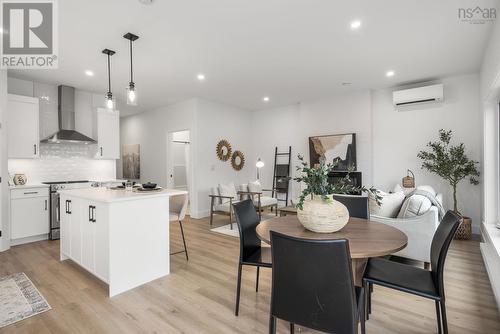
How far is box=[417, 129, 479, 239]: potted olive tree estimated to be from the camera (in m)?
4.13

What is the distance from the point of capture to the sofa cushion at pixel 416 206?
284cm

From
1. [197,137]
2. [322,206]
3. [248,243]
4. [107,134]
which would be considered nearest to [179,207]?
[248,243]

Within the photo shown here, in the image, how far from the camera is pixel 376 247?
1516 mm

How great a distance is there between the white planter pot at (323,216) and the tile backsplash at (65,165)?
498 cm

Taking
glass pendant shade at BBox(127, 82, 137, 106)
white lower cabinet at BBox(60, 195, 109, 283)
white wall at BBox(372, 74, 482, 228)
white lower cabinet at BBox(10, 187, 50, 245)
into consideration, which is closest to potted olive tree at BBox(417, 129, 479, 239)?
white wall at BBox(372, 74, 482, 228)

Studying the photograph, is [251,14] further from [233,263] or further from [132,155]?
[132,155]

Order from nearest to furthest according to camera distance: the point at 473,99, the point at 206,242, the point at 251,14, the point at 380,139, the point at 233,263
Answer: the point at 251,14 → the point at 233,263 → the point at 206,242 → the point at 473,99 → the point at 380,139

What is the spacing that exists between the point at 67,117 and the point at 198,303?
14.6 feet

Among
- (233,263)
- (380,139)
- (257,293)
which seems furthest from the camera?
(380,139)

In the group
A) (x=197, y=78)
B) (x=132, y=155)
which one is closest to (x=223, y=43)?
(x=197, y=78)

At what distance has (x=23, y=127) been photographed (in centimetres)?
429

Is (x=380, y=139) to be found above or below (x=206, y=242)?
above

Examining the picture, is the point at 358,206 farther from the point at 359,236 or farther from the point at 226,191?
the point at 226,191

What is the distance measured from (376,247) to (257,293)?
1.38m
